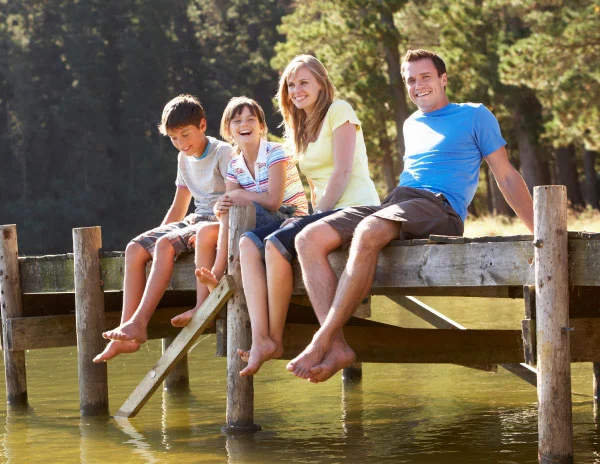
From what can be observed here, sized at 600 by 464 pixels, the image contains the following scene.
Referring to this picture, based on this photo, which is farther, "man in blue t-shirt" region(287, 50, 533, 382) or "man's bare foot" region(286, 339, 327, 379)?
"man in blue t-shirt" region(287, 50, 533, 382)

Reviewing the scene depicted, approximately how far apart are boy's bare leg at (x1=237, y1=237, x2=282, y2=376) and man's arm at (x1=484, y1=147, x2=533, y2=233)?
4.35ft

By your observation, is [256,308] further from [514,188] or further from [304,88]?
[514,188]

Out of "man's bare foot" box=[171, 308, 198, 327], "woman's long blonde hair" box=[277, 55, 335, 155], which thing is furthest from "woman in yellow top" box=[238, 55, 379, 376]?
"man's bare foot" box=[171, 308, 198, 327]

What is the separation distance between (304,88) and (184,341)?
179 cm

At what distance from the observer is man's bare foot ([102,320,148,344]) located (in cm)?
752

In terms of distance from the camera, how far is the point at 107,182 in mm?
52250

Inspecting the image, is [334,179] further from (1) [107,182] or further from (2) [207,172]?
(1) [107,182]

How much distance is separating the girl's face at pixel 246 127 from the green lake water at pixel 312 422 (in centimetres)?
187

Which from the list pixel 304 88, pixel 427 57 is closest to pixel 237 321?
pixel 304 88

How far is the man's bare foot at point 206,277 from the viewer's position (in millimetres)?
7211

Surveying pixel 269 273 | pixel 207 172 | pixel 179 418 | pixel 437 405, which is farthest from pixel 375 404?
pixel 269 273

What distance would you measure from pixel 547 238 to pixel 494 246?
0.35m

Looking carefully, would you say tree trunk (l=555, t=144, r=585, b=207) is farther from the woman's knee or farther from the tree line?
the woman's knee

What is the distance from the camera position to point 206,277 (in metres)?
7.23
